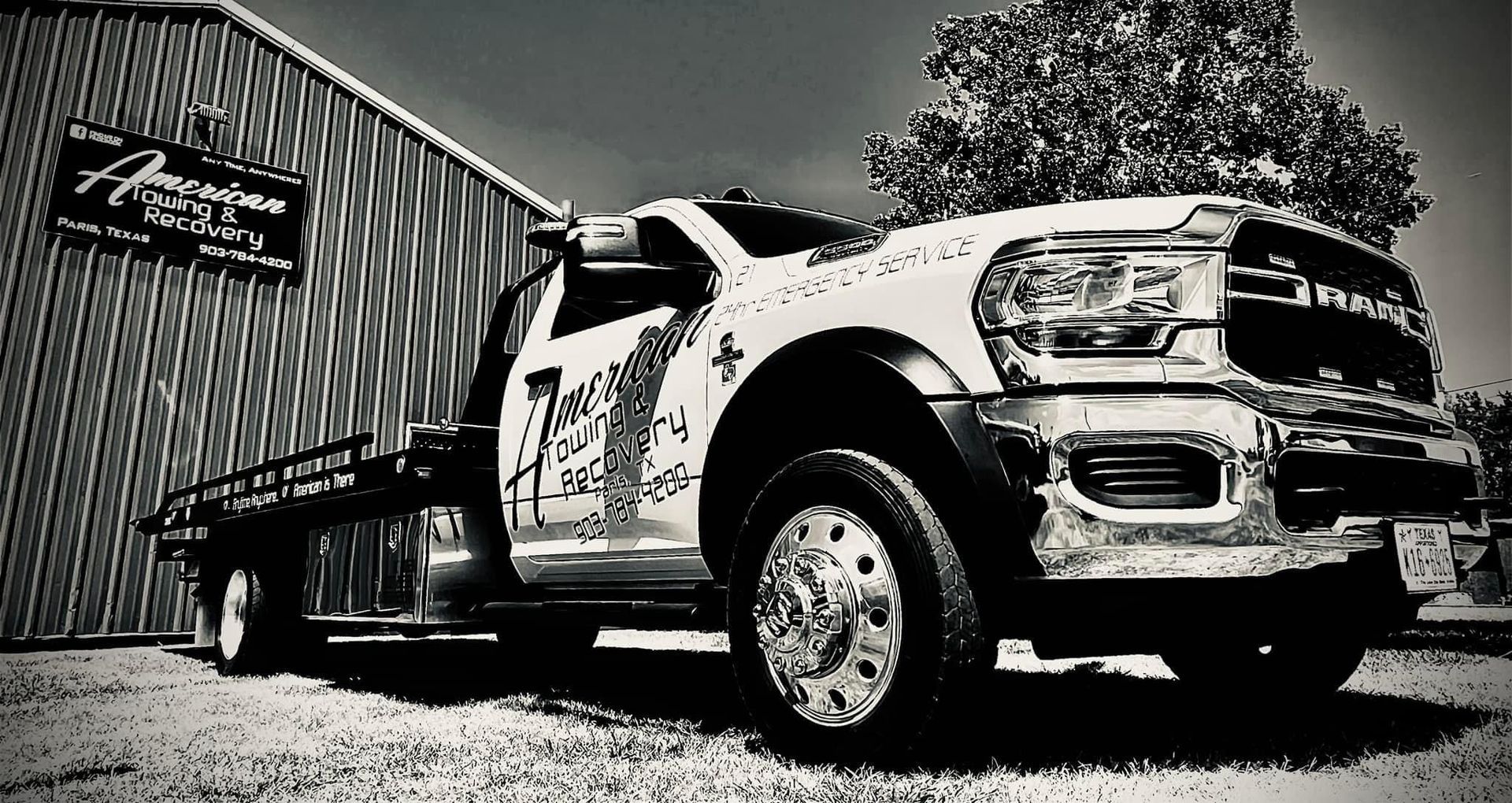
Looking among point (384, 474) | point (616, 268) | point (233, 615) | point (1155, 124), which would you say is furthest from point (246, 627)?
point (1155, 124)

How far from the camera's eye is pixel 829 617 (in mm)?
2824

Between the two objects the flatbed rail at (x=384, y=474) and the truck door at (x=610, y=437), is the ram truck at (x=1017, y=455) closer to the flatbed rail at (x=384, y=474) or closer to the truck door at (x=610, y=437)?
the truck door at (x=610, y=437)

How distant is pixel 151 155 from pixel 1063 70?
10.7 m

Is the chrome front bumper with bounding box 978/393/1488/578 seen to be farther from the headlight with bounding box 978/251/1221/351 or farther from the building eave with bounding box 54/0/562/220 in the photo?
the building eave with bounding box 54/0/562/220

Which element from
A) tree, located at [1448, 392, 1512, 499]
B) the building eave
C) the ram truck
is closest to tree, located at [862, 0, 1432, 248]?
the building eave

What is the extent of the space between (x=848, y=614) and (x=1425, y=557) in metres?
1.54

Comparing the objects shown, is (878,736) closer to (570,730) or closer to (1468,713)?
(570,730)

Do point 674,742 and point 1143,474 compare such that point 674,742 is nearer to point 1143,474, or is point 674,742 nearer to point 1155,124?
point 1143,474

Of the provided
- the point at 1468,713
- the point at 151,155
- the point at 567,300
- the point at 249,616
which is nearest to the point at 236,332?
the point at 151,155

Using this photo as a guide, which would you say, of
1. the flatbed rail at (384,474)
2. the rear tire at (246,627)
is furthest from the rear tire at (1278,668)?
the rear tire at (246,627)

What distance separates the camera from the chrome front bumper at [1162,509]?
2.43 m

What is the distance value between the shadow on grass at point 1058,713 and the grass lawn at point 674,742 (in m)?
0.02

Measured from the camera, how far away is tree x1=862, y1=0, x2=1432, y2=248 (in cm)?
1122

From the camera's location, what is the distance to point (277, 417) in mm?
11359
